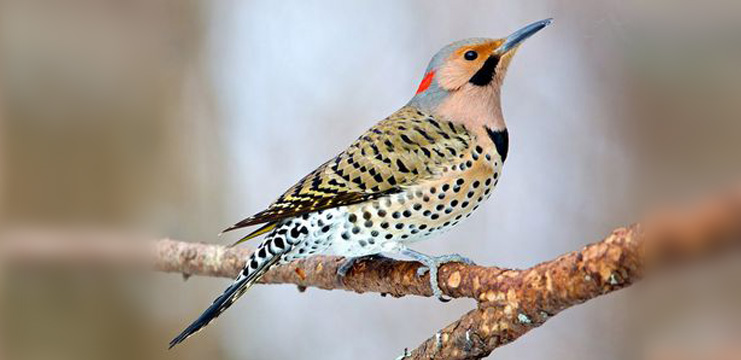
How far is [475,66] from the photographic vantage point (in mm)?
884

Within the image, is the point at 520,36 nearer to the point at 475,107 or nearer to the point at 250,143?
the point at 475,107

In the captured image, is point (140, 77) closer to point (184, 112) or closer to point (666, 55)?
point (184, 112)

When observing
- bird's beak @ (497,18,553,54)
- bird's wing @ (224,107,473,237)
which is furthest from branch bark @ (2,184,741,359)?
bird's beak @ (497,18,553,54)

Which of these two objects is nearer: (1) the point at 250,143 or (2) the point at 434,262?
(2) the point at 434,262

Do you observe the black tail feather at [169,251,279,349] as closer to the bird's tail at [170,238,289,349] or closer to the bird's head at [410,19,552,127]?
the bird's tail at [170,238,289,349]

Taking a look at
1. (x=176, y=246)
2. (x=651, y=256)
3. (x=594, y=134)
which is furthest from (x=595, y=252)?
(x=176, y=246)

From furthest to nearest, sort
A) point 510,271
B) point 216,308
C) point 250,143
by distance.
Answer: point 250,143
point 216,308
point 510,271

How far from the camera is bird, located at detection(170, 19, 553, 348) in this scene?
885 millimetres

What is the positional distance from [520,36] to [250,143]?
0.76 metres

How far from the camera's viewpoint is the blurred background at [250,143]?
1.11m

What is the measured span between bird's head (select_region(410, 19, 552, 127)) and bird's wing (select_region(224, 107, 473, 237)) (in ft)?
0.09

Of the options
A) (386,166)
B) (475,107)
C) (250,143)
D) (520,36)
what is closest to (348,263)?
(386,166)

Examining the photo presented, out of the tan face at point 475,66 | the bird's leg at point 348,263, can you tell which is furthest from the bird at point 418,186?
the bird's leg at point 348,263

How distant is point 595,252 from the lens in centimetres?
60
